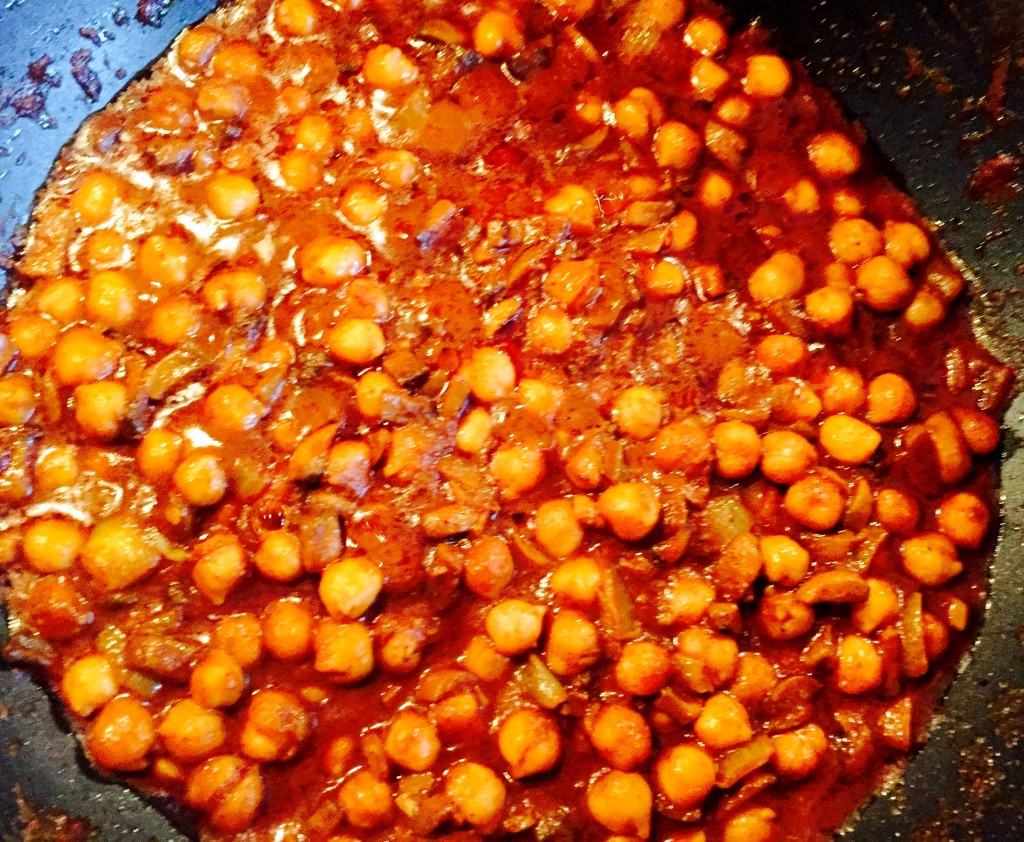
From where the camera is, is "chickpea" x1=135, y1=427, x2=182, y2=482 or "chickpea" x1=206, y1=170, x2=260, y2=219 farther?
"chickpea" x1=206, y1=170, x2=260, y2=219

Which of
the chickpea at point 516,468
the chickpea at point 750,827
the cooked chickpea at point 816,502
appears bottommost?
the chickpea at point 750,827

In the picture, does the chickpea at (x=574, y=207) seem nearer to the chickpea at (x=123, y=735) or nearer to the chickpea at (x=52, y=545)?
the chickpea at (x=52, y=545)

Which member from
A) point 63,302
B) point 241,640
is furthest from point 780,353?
point 63,302

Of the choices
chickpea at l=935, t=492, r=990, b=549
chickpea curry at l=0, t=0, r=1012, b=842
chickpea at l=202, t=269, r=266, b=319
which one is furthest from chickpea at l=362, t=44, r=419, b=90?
Result: chickpea at l=935, t=492, r=990, b=549

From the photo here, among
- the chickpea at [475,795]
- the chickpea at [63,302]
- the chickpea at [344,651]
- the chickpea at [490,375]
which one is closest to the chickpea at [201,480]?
the chickpea at [344,651]

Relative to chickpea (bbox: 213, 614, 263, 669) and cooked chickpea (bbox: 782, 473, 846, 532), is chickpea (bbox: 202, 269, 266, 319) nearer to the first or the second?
chickpea (bbox: 213, 614, 263, 669)
